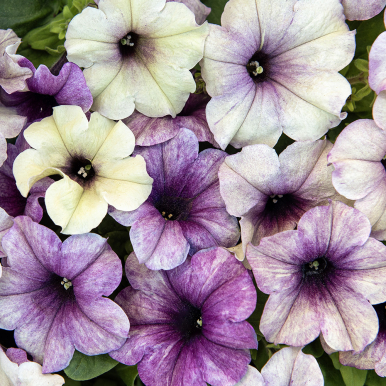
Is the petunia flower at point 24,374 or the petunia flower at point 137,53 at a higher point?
the petunia flower at point 137,53

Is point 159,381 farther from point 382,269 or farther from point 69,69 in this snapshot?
point 69,69

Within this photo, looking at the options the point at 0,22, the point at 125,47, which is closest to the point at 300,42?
the point at 125,47

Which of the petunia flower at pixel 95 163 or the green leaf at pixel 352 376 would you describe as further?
the green leaf at pixel 352 376

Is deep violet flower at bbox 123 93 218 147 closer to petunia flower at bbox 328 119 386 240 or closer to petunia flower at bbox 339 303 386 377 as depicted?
petunia flower at bbox 328 119 386 240

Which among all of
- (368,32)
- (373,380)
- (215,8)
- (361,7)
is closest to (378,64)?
(361,7)

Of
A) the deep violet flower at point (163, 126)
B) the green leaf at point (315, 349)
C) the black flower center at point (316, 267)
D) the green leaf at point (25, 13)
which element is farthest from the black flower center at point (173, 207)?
the green leaf at point (25, 13)

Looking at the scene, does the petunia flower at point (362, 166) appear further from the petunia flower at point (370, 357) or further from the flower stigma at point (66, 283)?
the flower stigma at point (66, 283)

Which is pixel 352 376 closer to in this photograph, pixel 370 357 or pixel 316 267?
pixel 370 357

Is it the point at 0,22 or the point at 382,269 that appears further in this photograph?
the point at 0,22
